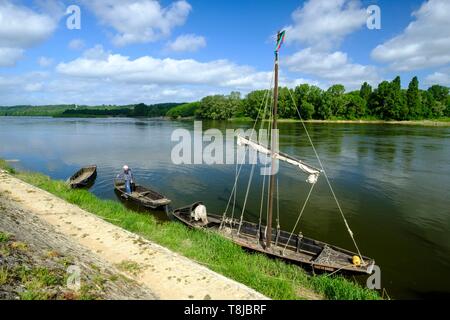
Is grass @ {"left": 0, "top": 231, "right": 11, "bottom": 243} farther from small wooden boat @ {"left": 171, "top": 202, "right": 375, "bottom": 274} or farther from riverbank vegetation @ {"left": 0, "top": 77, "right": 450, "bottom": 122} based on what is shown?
riverbank vegetation @ {"left": 0, "top": 77, "right": 450, "bottom": 122}

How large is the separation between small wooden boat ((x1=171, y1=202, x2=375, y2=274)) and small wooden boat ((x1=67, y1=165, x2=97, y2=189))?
565 inches

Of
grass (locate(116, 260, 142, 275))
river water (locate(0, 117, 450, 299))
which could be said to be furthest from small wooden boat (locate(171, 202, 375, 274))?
grass (locate(116, 260, 142, 275))

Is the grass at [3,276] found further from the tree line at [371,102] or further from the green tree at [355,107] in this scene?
the green tree at [355,107]

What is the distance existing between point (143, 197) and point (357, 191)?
21.6 meters

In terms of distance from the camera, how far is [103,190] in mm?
30672

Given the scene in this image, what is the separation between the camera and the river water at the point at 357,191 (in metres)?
17.5

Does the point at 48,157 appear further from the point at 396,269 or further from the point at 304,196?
the point at 396,269

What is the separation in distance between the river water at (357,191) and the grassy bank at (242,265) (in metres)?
5.21

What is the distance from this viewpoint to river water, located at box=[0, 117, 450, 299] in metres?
17.5

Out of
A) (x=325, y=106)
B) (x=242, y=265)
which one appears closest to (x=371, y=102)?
(x=325, y=106)

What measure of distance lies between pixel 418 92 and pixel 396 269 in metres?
128

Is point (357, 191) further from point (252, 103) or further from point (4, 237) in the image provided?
point (252, 103)

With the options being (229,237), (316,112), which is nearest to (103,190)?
(229,237)

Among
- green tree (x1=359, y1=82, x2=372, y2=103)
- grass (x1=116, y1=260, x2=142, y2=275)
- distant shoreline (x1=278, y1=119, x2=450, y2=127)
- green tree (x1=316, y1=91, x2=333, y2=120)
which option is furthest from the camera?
green tree (x1=359, y1=82, x2=372, y2=103)
